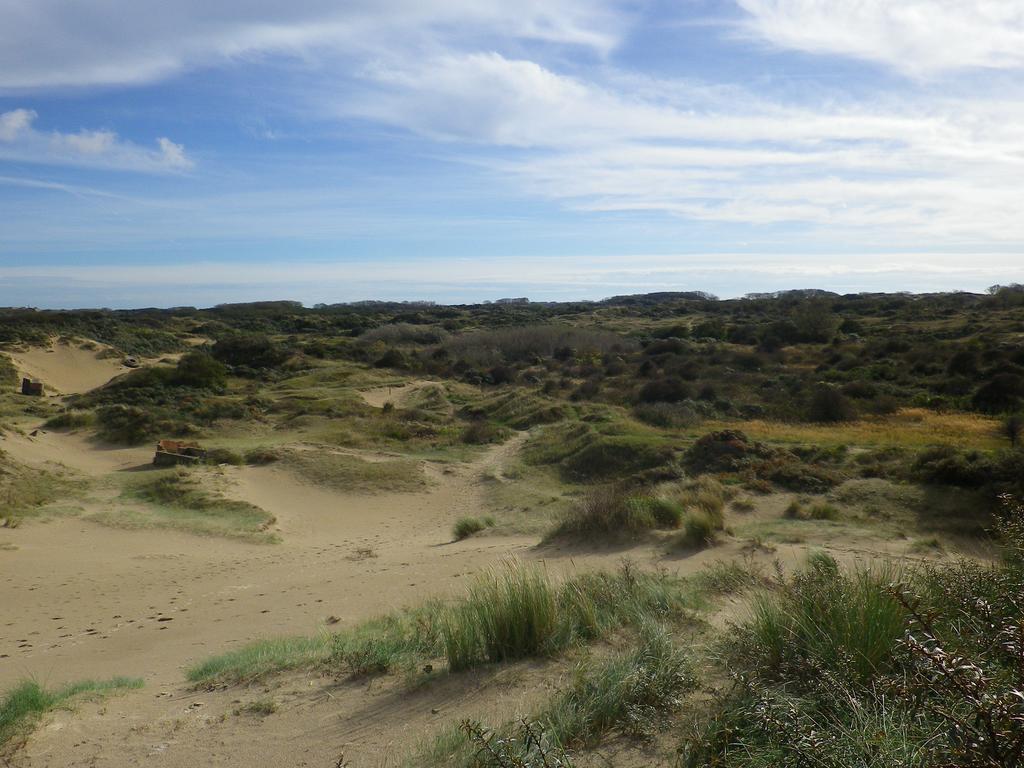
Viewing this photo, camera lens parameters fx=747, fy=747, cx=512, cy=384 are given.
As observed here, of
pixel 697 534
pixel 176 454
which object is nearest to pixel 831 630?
pixel 697 534

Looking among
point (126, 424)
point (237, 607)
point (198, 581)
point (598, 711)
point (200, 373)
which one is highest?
point (598, 711)

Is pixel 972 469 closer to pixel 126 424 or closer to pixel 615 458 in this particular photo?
pixel 615 458

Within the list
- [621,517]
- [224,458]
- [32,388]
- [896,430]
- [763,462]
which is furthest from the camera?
[32,388]

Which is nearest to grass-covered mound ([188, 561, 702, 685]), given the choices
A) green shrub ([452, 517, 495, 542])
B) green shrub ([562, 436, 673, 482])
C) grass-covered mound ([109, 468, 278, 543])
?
green shrub ([452, 517, 495, 542])

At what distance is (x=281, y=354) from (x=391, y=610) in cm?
3805

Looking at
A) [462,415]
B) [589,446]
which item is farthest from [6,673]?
[462,415]

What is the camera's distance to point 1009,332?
146ft

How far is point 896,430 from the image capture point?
2286 centimetres

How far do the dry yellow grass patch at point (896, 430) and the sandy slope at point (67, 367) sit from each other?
101 feet

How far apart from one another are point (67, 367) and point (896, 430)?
40063mm

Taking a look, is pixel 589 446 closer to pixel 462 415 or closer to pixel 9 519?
pixel 462 415

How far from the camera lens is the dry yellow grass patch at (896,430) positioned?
20.6 m

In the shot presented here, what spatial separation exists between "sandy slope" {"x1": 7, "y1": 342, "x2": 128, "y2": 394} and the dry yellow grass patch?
101ft

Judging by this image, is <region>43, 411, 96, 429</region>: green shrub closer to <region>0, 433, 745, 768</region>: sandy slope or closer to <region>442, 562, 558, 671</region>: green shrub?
<region>0, 433, 745, 768</region>: sandy slope
